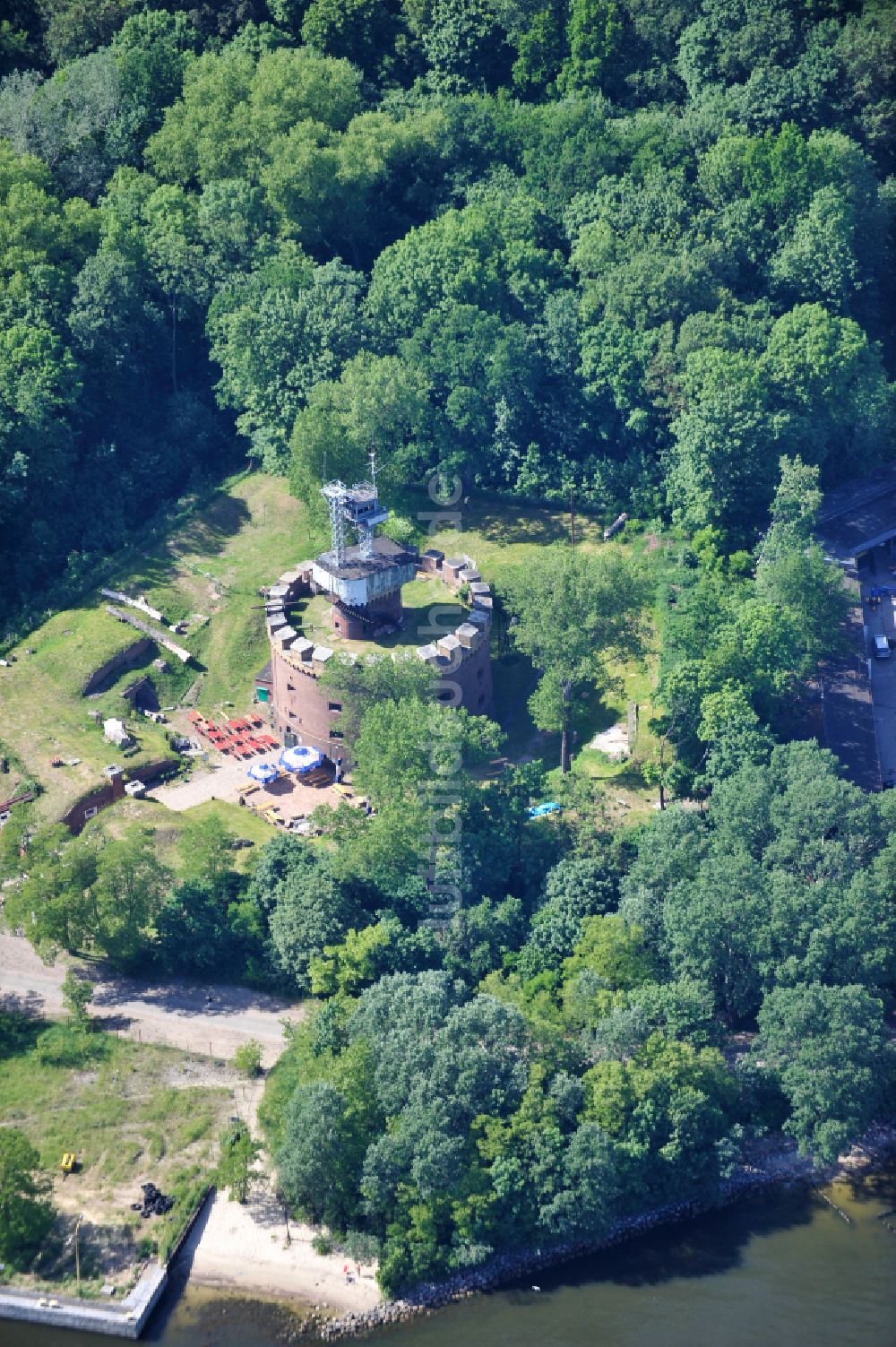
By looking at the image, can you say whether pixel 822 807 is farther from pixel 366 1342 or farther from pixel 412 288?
pixel 412 288

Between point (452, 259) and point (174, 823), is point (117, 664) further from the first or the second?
point (452, 259)

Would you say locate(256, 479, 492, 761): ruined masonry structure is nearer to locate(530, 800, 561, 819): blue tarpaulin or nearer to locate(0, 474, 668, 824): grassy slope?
locate(0, 474, 668, 824): grassy slope

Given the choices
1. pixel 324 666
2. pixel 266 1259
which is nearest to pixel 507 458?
pixel 324 666

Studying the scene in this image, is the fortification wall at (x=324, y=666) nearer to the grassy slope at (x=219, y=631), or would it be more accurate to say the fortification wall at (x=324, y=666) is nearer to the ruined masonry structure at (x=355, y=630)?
the ruined masonry structure at (x=355, y=630)

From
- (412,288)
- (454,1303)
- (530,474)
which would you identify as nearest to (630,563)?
(530,474)

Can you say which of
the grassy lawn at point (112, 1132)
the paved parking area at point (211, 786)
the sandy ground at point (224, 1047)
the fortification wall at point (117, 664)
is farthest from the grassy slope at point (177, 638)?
the grassy lawn at point (112, 1132)
